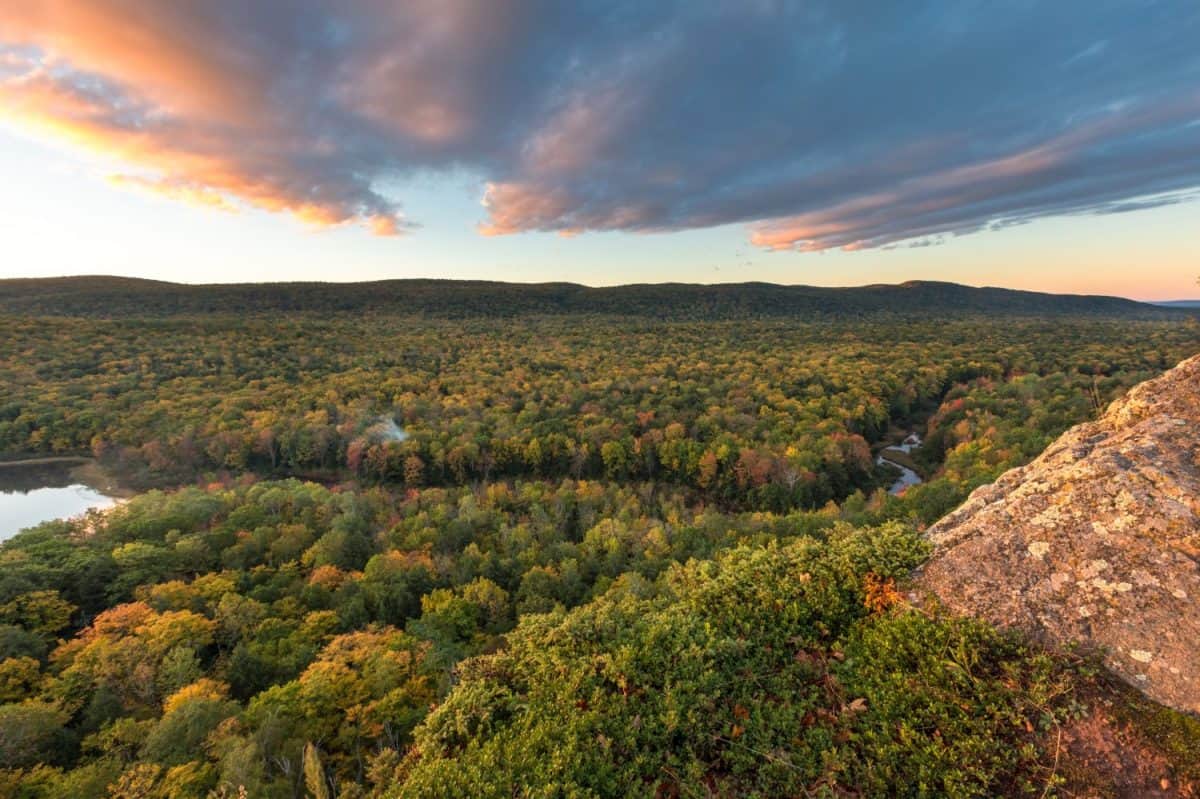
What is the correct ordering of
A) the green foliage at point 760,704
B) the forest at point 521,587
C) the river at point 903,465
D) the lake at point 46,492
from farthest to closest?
the river at point 903,465 < the lake at point 46,492 < the forest at point 521,587 < the green foliage at point 760,704

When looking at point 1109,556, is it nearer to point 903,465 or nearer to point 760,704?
point 760,704

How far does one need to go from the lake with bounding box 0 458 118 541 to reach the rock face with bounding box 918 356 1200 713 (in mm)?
79701

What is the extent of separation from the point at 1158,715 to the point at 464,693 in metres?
8.20

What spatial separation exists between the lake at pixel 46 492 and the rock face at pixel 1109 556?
7970cm

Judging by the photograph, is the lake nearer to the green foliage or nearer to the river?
the green foliage

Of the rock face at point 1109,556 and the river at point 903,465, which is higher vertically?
the rock face at point 1109,556

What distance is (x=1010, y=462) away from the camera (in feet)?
157

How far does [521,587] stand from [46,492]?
77661mm

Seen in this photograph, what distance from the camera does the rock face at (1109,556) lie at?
18.2ft

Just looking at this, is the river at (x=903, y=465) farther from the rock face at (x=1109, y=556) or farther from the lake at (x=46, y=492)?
the lake at (x=46, y=492)

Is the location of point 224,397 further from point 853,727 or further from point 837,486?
point 853,727

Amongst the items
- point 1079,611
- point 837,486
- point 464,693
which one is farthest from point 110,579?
point 837,486

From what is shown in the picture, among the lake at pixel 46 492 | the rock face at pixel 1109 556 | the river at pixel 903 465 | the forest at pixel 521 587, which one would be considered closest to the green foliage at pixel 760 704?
the forest at pixel 521 587

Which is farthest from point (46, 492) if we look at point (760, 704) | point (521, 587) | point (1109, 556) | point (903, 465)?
point (903, 465)
